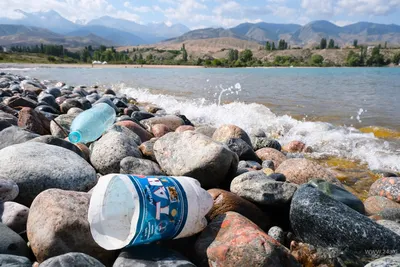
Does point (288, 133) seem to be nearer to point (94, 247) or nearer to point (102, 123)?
point (102, 123)

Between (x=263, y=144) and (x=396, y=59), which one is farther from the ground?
(x=396, y=59)

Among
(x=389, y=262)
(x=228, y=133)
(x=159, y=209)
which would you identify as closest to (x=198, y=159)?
(x=159, y=209)

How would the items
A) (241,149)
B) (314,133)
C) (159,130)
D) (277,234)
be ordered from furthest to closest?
(314,133), (159,130), (241,149), (277,234)

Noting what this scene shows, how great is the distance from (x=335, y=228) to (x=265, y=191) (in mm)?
746

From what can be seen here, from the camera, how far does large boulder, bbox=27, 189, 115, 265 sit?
2.28m

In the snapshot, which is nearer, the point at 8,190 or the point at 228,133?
the point at 8,190

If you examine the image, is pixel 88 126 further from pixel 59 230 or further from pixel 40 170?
pixel 59 230

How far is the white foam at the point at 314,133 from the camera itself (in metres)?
6.70

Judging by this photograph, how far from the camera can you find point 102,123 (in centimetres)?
649

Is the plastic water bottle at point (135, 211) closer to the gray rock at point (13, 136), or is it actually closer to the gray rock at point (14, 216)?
the gray rock at point (14, 216)

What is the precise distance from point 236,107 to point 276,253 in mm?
9375

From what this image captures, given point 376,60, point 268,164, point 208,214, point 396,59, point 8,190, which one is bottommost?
point 268,164

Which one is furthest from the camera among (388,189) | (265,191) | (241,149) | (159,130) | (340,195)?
(159,130)

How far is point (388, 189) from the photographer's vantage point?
4656 mm
